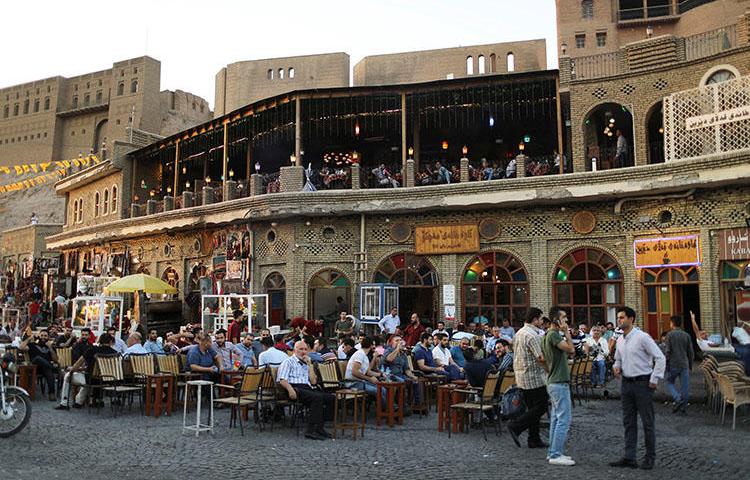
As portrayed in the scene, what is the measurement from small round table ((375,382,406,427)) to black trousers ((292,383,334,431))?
91 centimetres

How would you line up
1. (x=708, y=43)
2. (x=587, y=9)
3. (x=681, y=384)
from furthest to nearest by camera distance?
1. (x=587, y=9)
2. (x=708, y=43)
3. (x=681, y=384)

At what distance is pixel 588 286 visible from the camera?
1969 centimetres

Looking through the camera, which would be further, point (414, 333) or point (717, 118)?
point (717, 118)

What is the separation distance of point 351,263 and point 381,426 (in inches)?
459

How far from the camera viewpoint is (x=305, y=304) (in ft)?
71.5

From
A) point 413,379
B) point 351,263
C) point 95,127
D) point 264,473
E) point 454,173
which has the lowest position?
point 264,473

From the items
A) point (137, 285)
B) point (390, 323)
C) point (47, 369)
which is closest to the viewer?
point (47, 369)

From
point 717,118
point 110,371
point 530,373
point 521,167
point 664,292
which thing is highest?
point 717,118

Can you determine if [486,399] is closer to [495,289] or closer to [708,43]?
[495,289]

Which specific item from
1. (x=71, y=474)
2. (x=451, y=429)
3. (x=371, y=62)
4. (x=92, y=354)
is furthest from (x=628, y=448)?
(x=371, y=62)

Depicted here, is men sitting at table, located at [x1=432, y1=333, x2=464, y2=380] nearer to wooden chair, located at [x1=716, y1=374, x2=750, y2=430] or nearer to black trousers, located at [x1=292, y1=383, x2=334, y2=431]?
black trousers, located at [x1=292, y1=383, x2=334, y2=431]

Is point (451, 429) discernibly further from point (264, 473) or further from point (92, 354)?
point (92, 354)

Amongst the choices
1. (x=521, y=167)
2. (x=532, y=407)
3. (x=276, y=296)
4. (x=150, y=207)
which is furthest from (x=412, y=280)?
(x=532, y=407)

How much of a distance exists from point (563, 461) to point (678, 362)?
4.81 m
